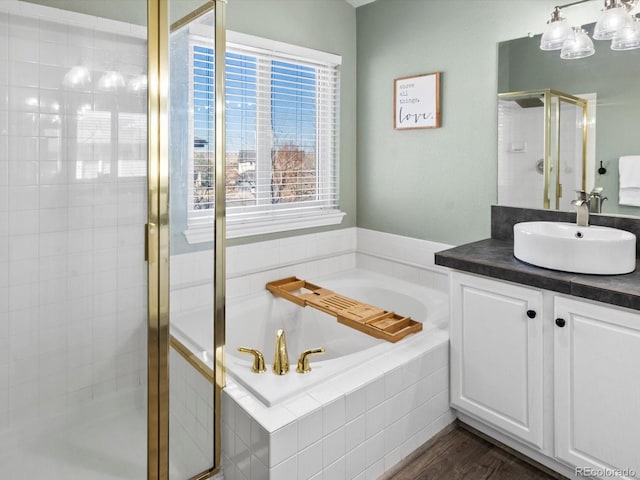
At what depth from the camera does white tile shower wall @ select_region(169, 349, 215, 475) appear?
1647 millimetres

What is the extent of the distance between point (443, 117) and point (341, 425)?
1.95 metres

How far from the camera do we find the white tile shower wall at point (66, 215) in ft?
6.42

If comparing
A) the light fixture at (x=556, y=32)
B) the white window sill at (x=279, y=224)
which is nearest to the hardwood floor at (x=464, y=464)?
the white window sill at (x=279, y=224)

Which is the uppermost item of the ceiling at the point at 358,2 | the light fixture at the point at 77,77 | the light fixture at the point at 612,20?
the ceiling at the point at 358,2

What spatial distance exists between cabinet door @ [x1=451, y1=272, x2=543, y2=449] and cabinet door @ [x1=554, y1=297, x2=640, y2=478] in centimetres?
10

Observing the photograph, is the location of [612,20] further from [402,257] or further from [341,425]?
[341,425]

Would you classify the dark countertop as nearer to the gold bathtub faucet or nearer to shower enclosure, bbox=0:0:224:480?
the gold bathtub faucet

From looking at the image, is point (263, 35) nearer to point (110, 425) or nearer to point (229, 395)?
point (229, 395)

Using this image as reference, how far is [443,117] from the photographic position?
280cm

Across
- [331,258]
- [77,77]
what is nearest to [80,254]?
[77,77]

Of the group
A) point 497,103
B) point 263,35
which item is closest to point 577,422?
point 497,103

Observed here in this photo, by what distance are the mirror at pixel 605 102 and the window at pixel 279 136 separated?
1.40 meters

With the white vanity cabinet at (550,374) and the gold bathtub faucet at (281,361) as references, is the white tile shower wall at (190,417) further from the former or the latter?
the white vanity cabinet at (550,374)

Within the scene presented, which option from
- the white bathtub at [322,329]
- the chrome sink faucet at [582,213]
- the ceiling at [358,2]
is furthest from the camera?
the ceiling at [358,2]
